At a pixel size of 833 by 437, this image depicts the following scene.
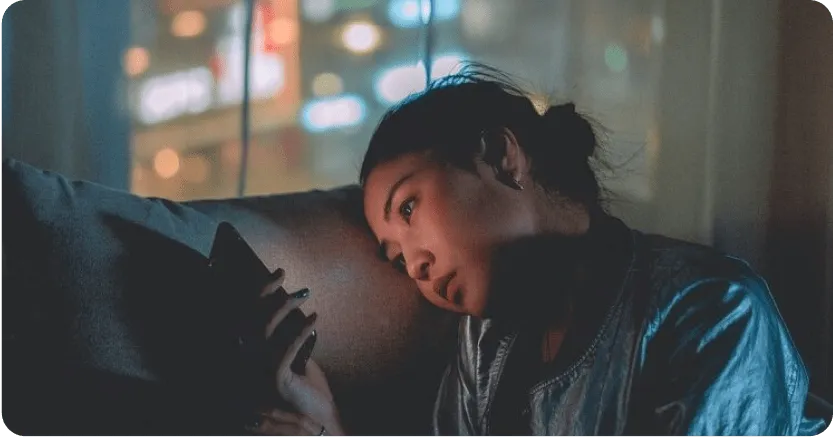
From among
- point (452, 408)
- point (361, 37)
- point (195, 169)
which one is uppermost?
point (361, 37)

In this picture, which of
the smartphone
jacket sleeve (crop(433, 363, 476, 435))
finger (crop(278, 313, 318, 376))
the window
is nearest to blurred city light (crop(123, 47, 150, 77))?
the window

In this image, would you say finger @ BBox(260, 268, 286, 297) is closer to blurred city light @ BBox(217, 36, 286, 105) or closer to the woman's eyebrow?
the woman's eyebrow

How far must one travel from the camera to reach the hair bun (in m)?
1.03

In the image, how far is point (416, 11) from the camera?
1.22 m

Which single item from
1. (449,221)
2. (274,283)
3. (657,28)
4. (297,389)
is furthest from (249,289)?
(657,28)

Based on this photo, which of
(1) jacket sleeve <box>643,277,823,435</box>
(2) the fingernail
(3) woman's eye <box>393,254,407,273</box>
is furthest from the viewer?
(3) woman's eye <box>393,254,407,273</box>

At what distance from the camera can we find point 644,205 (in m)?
1.25

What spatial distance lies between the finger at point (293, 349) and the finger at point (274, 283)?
5 cm

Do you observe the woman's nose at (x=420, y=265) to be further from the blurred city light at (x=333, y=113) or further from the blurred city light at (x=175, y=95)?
the blurred city light at (x=175, y=95)

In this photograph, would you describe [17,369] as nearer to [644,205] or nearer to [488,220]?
[488,220]

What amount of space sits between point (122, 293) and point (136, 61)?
1.82 feet

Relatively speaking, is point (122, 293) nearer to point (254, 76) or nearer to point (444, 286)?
point (444, 286)

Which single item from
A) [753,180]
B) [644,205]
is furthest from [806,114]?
[644,205]

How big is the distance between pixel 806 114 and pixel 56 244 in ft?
3.28
